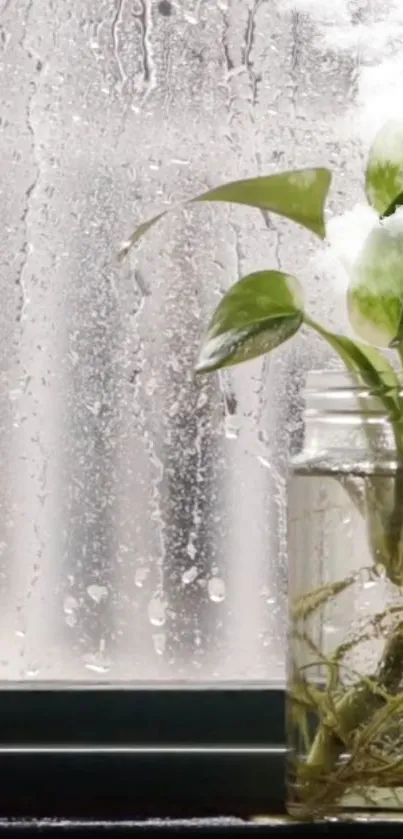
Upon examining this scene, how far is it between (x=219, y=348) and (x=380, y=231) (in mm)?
120

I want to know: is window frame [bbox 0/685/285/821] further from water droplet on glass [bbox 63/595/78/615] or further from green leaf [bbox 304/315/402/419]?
green leaf [bbox 304/315/402/419]

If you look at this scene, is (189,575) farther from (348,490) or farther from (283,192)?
(283,192)

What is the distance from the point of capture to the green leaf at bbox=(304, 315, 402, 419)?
685 mm

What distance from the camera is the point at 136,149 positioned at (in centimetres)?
88

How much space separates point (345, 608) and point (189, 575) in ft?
0.59

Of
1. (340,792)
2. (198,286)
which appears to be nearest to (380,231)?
(198,286)

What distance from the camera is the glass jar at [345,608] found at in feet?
2.21

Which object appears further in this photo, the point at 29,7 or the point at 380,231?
the point at 29,7

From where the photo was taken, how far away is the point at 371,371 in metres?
0.69

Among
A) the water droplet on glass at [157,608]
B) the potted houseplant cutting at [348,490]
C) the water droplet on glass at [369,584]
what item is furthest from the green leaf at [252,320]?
the water droplet on glass at [157,608]

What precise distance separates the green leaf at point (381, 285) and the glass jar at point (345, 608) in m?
0.05

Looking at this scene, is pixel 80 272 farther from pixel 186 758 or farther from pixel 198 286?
pixel 186 758

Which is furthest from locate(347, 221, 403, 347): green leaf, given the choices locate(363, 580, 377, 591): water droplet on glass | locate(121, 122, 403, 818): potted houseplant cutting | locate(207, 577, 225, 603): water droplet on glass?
locate(207, 577, 225, 603): water droplet on glass

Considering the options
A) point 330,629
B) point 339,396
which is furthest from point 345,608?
point 339,396
